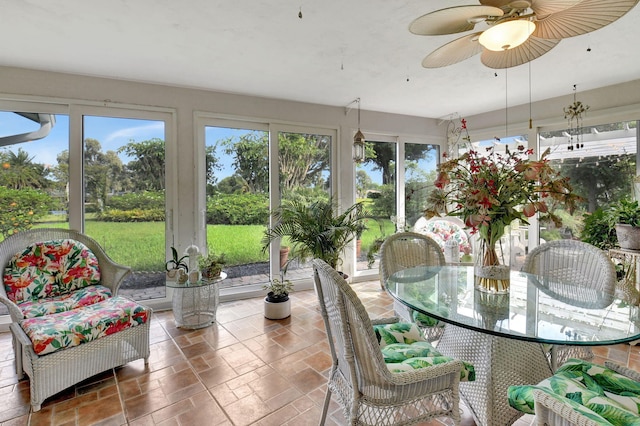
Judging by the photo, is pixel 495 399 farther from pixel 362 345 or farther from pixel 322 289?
pixel 322 289

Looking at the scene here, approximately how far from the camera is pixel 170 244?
362 centimetres

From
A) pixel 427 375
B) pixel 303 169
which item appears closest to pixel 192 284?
pixel 303 169

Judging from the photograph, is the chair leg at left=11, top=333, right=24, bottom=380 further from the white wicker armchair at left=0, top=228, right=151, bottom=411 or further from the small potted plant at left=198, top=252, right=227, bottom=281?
the small potted plant at left=198, top=252, right=227, bottom=281

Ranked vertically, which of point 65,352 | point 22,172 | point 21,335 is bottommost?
point 65,352

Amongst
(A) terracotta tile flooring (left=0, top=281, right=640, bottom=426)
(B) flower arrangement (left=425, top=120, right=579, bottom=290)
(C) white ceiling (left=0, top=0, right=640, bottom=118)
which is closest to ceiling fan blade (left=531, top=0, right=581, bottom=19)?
(B) flower arrangement (left=425, top=120, right=579, bottom=290)

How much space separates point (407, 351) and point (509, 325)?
0.47 meters

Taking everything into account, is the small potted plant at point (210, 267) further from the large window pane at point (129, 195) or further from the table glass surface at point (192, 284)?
the large window pane at point (129, 195)

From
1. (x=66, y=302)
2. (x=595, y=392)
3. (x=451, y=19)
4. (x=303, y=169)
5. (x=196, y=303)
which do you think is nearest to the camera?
(x=595, y=392)

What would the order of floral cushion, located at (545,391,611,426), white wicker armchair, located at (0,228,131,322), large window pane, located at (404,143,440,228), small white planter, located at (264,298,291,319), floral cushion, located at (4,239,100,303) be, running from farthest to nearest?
1. large window pane, located at (404,143,440,228)
2. small white planter, located at (264,298,291,319)
3. white wicker armchair, located at (0,228,131,322)
4. floral cushion, located at (4,239,100,303)
5. floral cushion, located at (545,391,611,426)

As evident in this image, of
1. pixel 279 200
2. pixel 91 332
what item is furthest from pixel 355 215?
pixel 91 332

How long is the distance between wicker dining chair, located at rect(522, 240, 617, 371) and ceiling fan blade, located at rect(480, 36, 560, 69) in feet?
4.06

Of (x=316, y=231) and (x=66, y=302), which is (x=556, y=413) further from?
(x=66, y=302)

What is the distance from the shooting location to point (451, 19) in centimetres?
148

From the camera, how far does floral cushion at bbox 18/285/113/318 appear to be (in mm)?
2268
